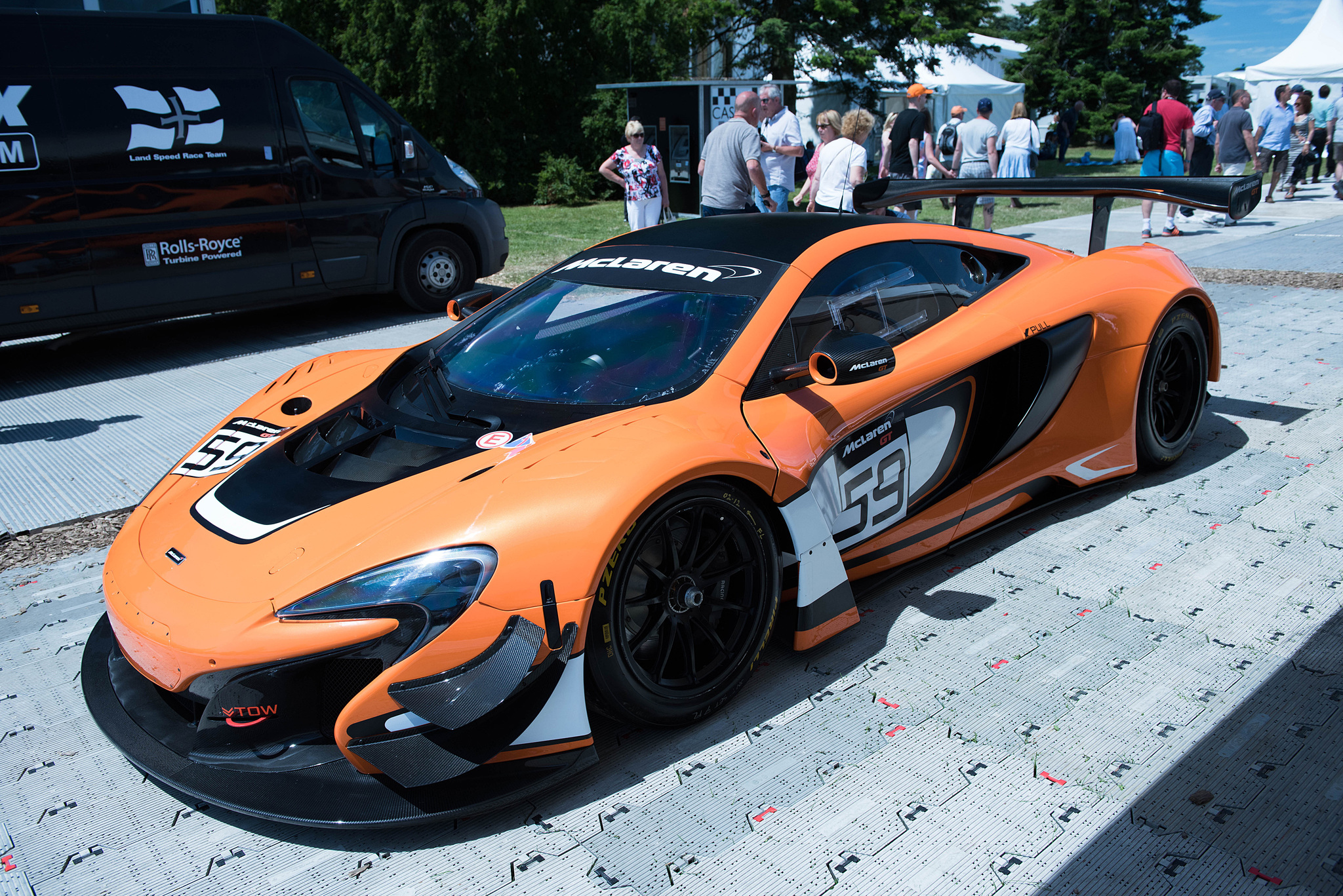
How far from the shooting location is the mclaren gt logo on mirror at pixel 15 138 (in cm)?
626

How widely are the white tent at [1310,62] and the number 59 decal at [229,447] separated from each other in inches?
1227

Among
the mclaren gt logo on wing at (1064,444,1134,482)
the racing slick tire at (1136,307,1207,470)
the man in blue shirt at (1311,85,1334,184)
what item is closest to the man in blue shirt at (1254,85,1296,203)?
the man in blue shirt at (1311,85,1334,184)

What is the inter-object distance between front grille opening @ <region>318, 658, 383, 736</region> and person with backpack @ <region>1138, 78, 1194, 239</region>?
11433mm

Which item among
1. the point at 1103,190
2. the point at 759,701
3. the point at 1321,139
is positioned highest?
the point at 1321,139

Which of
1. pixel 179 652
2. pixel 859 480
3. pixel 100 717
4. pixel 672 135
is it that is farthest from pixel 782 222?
pixel 672 135

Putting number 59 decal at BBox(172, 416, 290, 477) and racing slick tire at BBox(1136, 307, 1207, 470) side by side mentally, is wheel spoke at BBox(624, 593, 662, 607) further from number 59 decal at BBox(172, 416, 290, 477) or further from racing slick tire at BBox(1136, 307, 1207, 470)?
racing slick tire at BBox(1136, 307, 1207, 470)

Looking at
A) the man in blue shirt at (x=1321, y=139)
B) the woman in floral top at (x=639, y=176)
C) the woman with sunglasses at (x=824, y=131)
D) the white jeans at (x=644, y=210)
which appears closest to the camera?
the woman with sunglasses at (x=824, y=131)

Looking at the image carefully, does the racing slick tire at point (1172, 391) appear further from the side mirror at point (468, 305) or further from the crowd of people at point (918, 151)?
the side mirror at point (468, 305)

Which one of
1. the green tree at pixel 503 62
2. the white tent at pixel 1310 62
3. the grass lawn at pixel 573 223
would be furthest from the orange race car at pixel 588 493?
the white tent at pixel 1310 62

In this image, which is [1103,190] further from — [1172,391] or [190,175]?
[190,175]

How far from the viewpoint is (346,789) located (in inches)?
85.7

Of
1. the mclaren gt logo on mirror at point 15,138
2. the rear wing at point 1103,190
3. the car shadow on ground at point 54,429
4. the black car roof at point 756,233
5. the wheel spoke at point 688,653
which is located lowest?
the car shadow on ground at point 54,429

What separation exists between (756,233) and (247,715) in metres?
2.20

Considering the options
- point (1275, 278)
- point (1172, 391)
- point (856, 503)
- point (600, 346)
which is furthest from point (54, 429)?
point (1275, 278)
